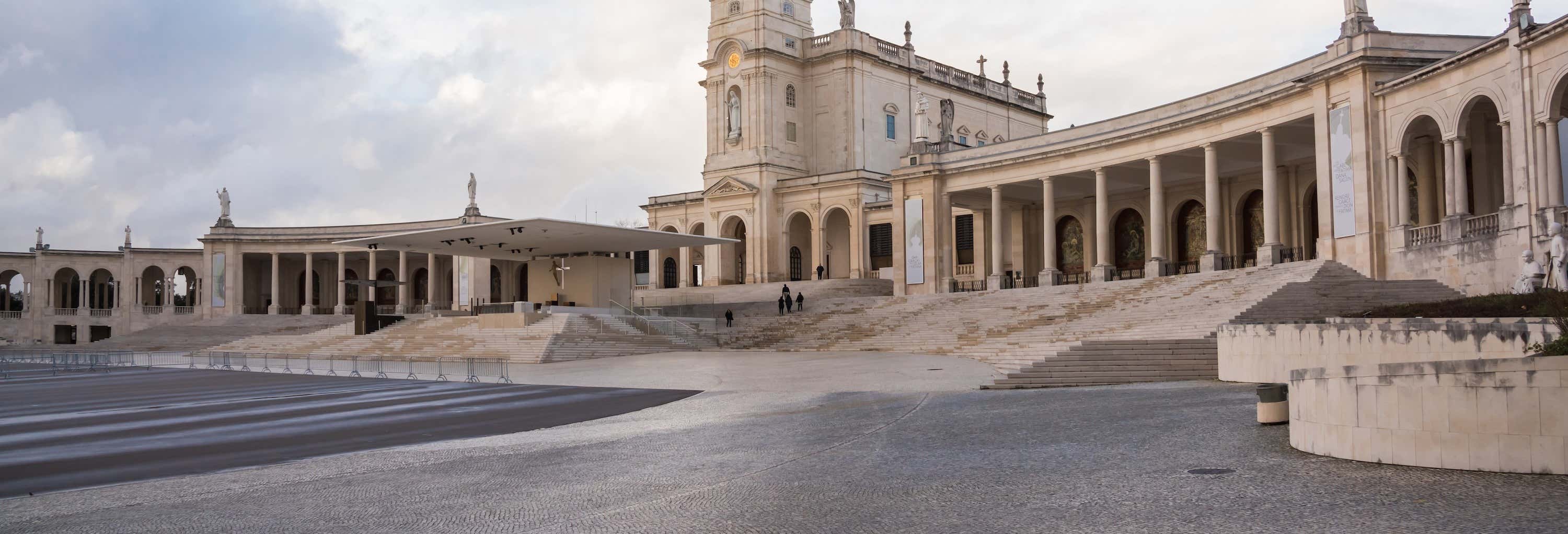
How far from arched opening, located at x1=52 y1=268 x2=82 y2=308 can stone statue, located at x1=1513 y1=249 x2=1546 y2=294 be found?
85.4m

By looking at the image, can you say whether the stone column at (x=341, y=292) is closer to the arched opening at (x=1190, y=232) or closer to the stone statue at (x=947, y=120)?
the stone statue at (x=947, y=120)

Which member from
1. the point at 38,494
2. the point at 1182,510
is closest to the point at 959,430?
the point at 1182,510

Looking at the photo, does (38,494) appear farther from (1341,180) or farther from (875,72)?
(875,72)

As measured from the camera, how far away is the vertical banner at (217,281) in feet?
247

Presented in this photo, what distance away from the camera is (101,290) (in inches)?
3479

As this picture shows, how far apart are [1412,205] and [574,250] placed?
108 feet

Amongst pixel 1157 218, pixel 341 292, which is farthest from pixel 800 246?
pixel 341 292

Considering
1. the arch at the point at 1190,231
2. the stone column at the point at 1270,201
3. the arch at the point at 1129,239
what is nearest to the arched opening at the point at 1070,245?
the arch at the point at 1129,239

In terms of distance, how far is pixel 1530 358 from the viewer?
9.76m

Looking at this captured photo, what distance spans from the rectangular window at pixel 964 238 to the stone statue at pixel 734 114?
12858 mm

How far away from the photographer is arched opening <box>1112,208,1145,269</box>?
173 feet

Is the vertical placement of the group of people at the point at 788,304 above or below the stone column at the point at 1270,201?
below

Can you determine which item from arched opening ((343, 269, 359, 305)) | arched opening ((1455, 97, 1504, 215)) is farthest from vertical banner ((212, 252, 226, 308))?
arched opening ((1455, 97, 1504, 215))

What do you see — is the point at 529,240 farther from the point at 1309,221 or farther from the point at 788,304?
the point at 1309,221
